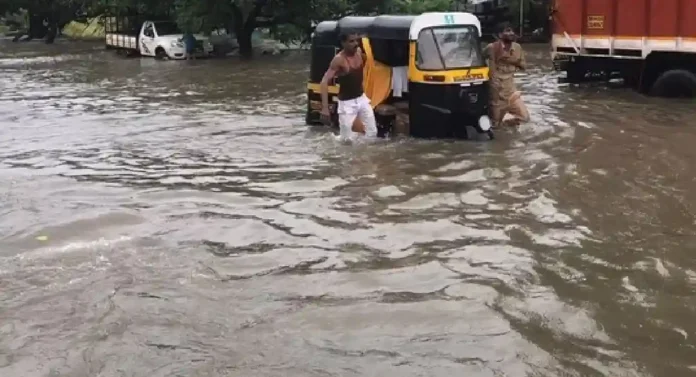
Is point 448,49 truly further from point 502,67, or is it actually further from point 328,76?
point 328,76

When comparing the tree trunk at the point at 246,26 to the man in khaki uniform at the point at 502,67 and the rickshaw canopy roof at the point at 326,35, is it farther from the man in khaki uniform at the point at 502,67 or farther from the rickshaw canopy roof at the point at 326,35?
the man in khaki uniform at the point at 502,67

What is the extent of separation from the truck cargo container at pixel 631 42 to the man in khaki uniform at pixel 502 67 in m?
5.20

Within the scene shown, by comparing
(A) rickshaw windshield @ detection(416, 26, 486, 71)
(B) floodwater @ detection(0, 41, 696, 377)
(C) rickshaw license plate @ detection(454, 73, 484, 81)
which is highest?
(A) rickshaw windshield @ detection(416, 26, 486, 71)

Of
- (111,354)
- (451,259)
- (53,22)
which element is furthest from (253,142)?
(53,22)

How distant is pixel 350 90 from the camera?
1185 cm

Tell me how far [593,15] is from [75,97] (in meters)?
11.4

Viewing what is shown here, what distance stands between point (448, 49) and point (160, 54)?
72.3 feet

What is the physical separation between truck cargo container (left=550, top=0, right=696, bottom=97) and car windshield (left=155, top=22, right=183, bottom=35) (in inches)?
697

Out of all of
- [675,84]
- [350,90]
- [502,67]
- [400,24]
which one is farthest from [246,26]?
[350,90]

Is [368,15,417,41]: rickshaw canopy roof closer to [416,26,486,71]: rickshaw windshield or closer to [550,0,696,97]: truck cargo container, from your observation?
[416,26,486,71]: rickshaw windshield

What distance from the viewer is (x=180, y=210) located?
876 cm

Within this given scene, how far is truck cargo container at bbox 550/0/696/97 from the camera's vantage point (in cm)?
1658

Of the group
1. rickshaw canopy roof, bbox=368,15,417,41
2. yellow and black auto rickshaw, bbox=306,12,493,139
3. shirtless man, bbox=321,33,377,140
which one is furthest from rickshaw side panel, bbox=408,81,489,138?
rickshaw canopy roof, bbox=368,15,417,41

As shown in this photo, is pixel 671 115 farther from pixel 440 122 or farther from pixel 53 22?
pixel 53 22
